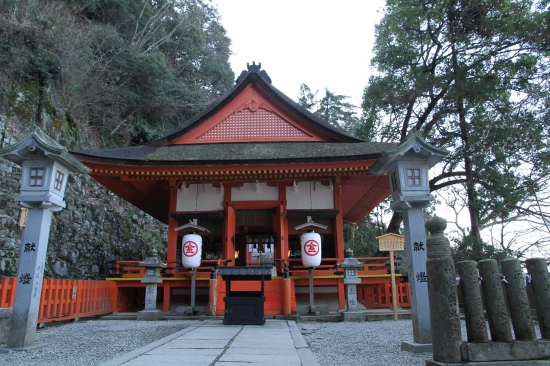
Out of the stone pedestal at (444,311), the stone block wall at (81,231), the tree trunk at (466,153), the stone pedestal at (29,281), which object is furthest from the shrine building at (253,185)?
the stone pedestal at (444,311)

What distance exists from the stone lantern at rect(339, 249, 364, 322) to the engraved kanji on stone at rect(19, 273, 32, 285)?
6.59 meters

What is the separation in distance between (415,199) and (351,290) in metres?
4.58

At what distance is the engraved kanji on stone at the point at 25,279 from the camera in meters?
5.33

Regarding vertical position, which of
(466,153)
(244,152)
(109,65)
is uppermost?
(109,65)

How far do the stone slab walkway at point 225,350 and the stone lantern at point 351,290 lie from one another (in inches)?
122

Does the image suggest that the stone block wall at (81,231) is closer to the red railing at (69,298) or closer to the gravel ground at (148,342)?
the red railing at (69,298)

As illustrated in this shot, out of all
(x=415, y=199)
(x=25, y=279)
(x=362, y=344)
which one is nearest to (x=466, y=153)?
(x=415, y=199)

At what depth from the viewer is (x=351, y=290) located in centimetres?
940

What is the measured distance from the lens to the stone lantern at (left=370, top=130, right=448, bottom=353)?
202 inches

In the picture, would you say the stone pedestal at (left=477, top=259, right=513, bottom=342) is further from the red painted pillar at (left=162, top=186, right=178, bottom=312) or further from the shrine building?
the red painted pillar at (left=162, top=186, right=178, bottom=312)

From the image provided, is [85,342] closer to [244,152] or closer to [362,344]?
[362,344]

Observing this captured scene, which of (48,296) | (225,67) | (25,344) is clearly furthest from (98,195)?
(225,67)

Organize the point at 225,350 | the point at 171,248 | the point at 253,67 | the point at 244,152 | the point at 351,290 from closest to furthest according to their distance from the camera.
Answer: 1. the point at 225,350
2. the point at 351,290
3. the point at 244,152
4. the point at 171,248
5. the point at 253,67

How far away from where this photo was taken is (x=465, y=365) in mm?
3303
